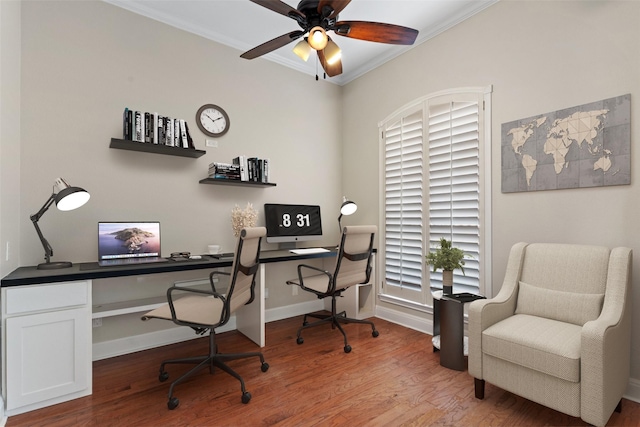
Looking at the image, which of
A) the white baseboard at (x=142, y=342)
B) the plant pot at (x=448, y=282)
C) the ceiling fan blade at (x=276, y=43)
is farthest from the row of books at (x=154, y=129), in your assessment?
the plant pot at (x=448, y=282)

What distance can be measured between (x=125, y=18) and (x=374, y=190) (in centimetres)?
300

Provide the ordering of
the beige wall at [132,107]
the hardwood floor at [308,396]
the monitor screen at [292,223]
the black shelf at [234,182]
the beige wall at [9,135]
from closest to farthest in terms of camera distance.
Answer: the hardwood floor at [308,396]
the beige wall at [9,135]
the beige wall at [132,107]
the black shelf at [234,182]
the monitor screen at [292,223]

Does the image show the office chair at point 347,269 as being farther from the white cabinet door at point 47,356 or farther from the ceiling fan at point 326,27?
the white cabinet door at point 47,356

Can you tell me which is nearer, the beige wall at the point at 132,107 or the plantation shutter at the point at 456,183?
the beige wall at the point at 132,107

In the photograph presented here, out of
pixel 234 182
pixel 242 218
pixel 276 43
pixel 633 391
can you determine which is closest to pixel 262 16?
pixel 276 43

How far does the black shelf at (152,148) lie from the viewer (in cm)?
269

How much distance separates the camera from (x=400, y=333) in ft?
10.8

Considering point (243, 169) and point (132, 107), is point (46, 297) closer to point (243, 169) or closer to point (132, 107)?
point (132, 107)

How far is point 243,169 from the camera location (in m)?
3.33

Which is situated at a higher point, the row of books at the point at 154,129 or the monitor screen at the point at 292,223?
the row of books at the point at 154,129

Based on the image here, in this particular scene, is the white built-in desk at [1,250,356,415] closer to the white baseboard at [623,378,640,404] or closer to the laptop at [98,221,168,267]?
the laptop at [98,221,168,267]

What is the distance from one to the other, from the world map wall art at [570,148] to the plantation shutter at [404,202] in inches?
34.9

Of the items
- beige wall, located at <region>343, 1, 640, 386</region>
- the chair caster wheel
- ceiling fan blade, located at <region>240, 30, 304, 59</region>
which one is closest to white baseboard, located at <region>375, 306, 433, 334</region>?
beige wall, located at <region>343, 1, 640, 386</region>

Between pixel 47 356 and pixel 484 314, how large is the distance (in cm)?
277
